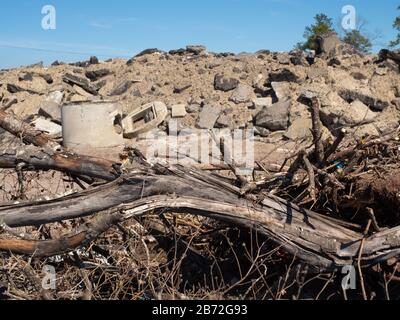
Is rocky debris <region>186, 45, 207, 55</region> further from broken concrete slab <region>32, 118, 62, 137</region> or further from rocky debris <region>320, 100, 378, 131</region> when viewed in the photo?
rocky debris <region>320, 100, 378, 131</region>

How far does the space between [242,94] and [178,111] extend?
1.71 meters

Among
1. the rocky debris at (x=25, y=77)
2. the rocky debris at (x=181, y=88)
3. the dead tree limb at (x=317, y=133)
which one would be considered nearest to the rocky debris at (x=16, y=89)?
the rocky debris at (x=25, y=77)

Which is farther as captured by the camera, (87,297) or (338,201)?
(338,201)

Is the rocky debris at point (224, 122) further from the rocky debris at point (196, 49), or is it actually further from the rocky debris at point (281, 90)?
the rocky debris at point (196, 49)

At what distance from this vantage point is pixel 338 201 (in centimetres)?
385

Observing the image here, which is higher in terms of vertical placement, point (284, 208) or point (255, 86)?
point (255, 86)

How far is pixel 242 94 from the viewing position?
1359 cm

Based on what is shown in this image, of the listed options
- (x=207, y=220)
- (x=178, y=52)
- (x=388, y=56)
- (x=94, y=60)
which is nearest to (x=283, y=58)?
(x=388, y=56)

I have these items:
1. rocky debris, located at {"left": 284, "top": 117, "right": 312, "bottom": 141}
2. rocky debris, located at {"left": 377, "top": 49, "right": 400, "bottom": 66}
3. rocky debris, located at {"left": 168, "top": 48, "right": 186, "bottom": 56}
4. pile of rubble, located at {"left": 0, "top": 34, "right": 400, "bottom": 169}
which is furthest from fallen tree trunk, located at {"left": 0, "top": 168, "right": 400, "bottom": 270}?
rocky debris, located at {"left": 168, "top": 48, "right": 186, "bottom": 56}

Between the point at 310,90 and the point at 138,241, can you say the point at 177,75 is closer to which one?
the point at 310,90

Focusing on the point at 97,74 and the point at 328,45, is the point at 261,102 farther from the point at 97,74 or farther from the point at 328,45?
the point at 97,74
